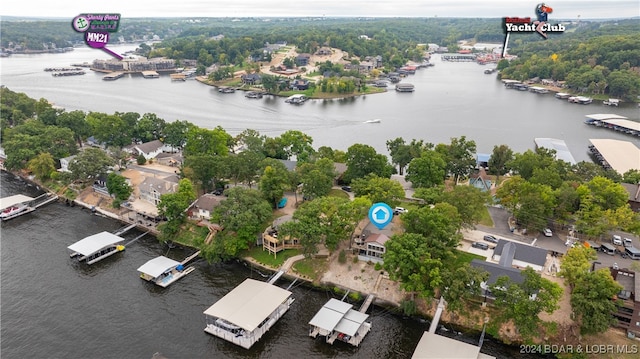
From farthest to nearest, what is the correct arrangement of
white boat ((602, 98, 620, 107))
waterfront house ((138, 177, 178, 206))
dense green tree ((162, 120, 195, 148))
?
1. white boat ((602, 98, 620, 107))
2. dense green tree ((162, 120, 195, 148))
3. waterfront house ((138, 177, 178, 206))

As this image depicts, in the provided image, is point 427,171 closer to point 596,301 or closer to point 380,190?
point 380,190

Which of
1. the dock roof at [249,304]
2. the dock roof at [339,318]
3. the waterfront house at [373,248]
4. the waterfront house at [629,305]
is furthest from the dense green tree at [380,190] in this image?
the waterfront house at [629,305]

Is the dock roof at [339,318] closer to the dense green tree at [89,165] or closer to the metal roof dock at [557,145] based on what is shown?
the dense green tree at [89,165]

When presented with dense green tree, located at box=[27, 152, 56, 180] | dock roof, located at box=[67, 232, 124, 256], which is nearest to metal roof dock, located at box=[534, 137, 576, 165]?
dock roof, located at box=[67, 232, 124, 256]

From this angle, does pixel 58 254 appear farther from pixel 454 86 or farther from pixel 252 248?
pixel 454 86

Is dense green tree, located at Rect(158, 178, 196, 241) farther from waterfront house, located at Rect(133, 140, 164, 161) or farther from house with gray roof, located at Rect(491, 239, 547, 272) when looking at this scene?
house with gray roof, located at Rect(491, 239, 547, 272)

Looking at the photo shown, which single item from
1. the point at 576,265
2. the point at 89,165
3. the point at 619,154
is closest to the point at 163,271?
the point at 89,165

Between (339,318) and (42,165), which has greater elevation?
(42,165)
